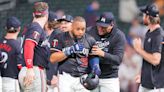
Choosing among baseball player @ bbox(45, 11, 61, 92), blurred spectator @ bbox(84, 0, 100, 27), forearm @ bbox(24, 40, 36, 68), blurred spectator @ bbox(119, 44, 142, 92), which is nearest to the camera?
forearm @ bbox(24, 40, 36, 68)

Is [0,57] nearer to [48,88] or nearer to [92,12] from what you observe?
[48,88]

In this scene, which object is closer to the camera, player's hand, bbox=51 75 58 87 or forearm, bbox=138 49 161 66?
forearm, bbox=138 49 161 66

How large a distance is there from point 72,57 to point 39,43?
0.56 m

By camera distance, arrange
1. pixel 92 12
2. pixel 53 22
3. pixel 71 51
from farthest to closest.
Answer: pixel 92 12 < pixel 53 22 < pixel 71 51

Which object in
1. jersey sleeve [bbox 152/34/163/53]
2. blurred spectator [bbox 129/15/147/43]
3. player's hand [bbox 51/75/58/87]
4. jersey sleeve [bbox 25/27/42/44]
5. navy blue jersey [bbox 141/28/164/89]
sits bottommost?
blurred spectator [bbox 129/15/147/43]

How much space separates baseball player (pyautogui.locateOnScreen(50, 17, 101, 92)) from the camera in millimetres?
9086

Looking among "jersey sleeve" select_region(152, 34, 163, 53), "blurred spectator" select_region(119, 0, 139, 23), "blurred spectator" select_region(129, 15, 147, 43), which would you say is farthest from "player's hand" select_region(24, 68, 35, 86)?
"blurred spectator" select_region(119, 0, 139, 23)

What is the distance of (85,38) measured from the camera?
9.28 meters

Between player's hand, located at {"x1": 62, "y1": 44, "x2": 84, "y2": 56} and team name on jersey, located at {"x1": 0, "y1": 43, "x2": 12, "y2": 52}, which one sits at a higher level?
player's hand, located at {"x1": 62, "y1": 44, "x2": 84, "y2": 56}

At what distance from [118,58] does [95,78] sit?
654mm

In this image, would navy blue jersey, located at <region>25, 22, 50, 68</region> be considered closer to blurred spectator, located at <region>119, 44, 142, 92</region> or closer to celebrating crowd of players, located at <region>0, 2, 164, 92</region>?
celebrating crowd of players, located at <region>0, 2, 164, 92</region>

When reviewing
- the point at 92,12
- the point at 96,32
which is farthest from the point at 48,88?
the point at 92,12

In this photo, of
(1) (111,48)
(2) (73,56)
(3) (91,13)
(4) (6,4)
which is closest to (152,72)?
(1) (111,48)

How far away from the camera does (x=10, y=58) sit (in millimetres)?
9938
